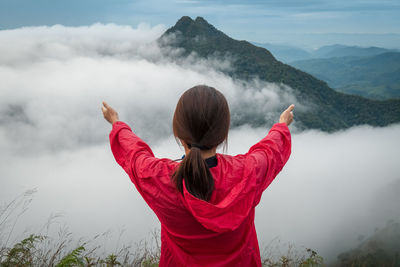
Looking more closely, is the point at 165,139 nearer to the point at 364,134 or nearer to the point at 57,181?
the point at 57,181

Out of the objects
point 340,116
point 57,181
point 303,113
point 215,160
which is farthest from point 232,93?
point 215,160

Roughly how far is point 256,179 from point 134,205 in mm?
167182

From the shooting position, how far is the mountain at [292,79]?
15175cm

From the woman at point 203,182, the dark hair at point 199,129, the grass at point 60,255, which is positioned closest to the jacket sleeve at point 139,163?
the woman at point 203,182

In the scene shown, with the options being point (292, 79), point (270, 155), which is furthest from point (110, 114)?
point (292, 79)

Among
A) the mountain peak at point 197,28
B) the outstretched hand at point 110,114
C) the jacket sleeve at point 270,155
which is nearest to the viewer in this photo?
the jacket sleeve at point 270,155

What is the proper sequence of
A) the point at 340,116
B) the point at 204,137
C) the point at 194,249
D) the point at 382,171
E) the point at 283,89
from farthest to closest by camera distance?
1. the point at 382,171
2. the point at 283,89
3. the point at 340,116
4. the point at 194,249
5. the point at 204,137

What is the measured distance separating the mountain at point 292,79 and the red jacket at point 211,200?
159352 millimetres

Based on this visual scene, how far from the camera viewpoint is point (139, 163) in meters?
1.62

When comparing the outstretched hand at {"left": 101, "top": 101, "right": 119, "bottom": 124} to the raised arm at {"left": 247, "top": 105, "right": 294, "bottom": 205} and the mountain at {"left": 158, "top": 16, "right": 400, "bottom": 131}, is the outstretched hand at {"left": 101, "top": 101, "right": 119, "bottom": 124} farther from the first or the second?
the mountain at {"left": 158, "top": 16, "right": 400, "bottom": 131}

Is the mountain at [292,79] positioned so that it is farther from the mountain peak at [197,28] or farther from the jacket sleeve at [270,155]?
the jacket sleeve at [270,155]

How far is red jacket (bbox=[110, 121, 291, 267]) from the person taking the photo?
1.51 m

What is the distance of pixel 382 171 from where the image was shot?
606ft

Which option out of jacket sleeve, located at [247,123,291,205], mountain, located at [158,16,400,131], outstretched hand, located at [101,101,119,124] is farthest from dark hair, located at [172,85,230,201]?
mountain, located at [158,16,400,131]
